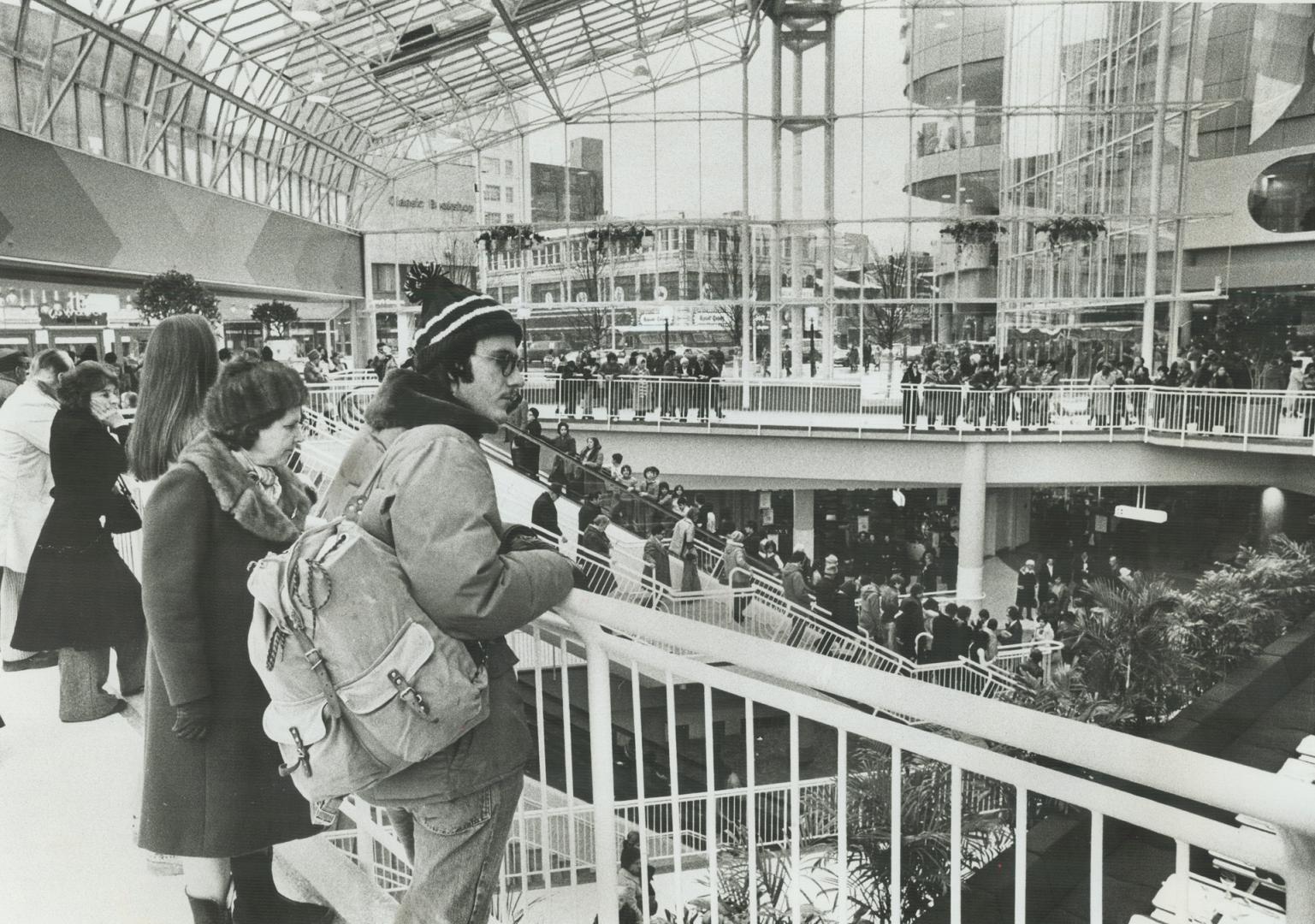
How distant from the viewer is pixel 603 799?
1.97 metres

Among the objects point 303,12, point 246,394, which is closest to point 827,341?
point 303,12

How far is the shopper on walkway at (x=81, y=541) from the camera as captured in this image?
3.30 m

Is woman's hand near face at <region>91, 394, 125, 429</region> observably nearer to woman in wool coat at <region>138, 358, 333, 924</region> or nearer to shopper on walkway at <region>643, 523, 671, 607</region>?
woman in wool coat at <region>138, 358, 333, 924</region>

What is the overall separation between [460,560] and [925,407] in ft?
56.7

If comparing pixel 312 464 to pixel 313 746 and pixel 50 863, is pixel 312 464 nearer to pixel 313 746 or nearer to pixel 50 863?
pixel 50 863

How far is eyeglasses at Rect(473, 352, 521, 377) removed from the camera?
1.73 m

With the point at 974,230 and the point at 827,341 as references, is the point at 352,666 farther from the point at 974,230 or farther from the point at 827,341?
the point at 827,341

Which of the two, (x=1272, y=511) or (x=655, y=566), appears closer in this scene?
(x=655, y=566)

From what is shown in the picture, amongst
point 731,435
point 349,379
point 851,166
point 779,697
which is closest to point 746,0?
point 851,166

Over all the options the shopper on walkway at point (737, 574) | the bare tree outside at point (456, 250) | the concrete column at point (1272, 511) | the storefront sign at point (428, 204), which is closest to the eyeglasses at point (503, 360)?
the shopper on walkway at point (737, 574)

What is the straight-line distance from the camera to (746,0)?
77.0ft

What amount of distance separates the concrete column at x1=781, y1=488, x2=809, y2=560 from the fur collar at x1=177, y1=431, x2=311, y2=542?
67.0ft

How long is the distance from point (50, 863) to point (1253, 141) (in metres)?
24.1

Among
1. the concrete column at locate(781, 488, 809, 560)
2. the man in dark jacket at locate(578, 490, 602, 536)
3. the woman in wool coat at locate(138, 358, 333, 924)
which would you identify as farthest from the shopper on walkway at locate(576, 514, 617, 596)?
the concrete column at locate(781, 488, 809, 560)
